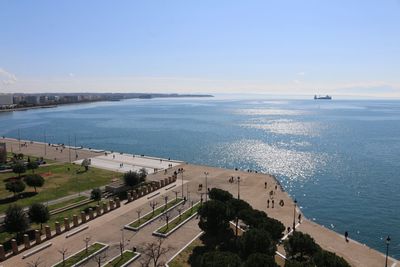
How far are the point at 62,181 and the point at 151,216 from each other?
21818 mm

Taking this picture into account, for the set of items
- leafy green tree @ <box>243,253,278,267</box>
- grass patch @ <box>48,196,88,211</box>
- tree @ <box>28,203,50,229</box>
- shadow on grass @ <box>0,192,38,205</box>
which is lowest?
grass patch @ <box>48,196,88,211</box>

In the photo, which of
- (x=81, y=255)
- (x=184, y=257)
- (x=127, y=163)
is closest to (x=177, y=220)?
(x=184, y=257)

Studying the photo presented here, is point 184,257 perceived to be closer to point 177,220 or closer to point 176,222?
point 176,222

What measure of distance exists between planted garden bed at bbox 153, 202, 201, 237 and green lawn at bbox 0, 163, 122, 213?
1784 centimetres

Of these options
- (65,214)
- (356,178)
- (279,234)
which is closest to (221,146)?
(356,178)

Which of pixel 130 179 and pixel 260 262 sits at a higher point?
pixel 260 262

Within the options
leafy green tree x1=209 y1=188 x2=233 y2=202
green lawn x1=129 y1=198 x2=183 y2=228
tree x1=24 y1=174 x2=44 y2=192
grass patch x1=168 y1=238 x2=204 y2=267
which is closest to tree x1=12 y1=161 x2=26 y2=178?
tree x1=24 y1=174 x2=44 y2=192

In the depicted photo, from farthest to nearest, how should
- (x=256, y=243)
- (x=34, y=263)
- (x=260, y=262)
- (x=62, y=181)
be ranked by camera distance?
1. (x=62, y=181)
2. (x=34, y=263)
3. (x=256, y=243)
4. (x=260, y=262)

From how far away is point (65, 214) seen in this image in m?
39.3

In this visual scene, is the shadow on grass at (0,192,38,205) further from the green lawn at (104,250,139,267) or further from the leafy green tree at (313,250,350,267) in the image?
the leafy green tree at (313,250,350,267)

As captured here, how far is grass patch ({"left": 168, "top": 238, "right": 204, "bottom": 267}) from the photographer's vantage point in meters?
27.4

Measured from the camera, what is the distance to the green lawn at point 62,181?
45188 millimetres

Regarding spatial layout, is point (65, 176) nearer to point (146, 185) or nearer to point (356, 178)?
point (146, 185)

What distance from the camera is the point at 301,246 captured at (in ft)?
85.3
